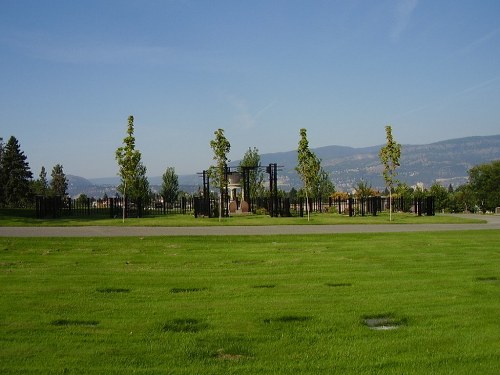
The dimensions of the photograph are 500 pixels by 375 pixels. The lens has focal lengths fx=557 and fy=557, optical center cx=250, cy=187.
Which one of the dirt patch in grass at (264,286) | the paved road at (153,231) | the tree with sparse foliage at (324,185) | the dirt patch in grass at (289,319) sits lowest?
the dirt patch in grass at (289,319)

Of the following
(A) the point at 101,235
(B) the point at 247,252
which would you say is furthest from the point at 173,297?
(A) the point at 101,235

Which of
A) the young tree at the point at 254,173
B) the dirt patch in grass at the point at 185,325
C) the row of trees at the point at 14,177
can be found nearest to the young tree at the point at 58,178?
the row of trees at the point at 14,177

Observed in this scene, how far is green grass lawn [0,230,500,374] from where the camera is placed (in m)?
6.02

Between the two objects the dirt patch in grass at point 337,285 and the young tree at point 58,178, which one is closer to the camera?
the dirt patch in grass at point 337,285

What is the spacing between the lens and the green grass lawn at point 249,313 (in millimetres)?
6016

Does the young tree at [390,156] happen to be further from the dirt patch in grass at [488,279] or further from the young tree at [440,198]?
the young tree at [440,198]

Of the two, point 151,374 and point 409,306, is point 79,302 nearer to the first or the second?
point 151,374

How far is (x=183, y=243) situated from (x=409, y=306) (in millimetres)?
10615

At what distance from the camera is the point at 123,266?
12891 mm

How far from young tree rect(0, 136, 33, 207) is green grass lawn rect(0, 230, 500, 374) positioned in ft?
203

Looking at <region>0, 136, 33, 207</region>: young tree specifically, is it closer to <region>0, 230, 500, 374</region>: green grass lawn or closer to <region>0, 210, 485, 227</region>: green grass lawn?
<region>0, 210, 485, 227</region>: green grass lawn

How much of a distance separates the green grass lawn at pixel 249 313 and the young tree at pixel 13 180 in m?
61.9

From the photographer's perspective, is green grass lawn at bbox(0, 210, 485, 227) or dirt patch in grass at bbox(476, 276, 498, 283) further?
green grass lawn at bbox(0, 210, 485, 227)

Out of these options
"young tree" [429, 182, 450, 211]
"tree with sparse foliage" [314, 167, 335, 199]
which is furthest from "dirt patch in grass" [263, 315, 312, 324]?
"young tree" [429, 182, 450, 211]
